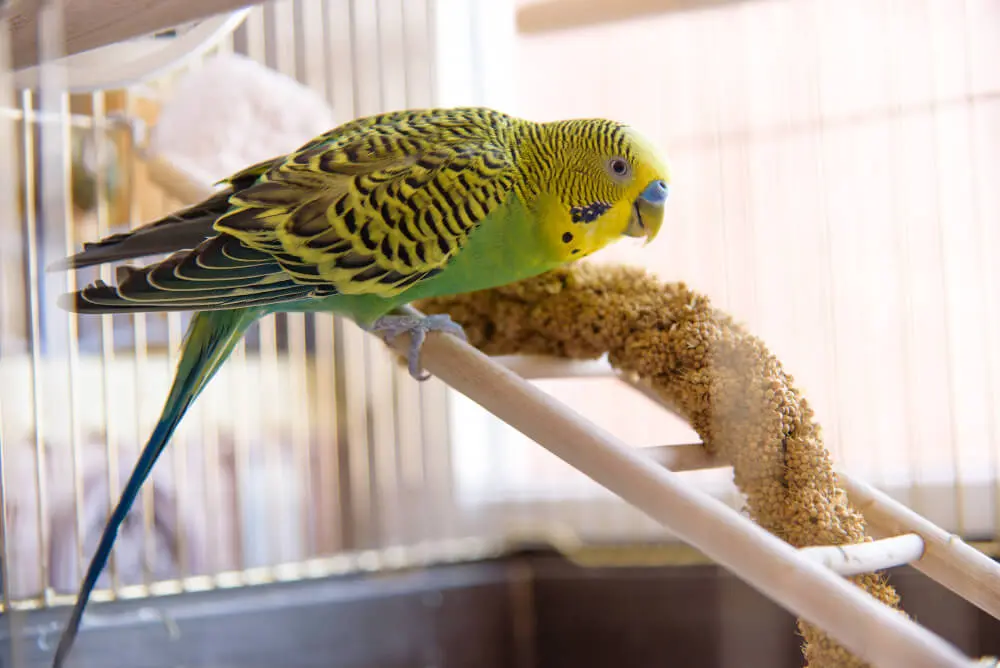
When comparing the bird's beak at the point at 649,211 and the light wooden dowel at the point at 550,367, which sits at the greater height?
the bird's beak at the point at 649,211

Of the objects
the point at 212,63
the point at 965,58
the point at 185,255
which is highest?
the point at 212,63

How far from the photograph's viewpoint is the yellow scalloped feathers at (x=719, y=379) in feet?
2.16

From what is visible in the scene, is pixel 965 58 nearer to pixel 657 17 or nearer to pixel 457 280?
pixel 657 17

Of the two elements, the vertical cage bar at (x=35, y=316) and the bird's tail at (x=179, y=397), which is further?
the vertical cage bar at (x=35, y=316)

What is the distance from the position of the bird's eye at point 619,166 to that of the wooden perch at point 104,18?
332mm

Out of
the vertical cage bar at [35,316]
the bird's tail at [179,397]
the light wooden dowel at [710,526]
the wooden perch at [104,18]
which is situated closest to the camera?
the light wooden dowel at [710,526]

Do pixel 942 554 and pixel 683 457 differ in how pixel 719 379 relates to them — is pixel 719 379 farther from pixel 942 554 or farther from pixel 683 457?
Result: pixel 942 554

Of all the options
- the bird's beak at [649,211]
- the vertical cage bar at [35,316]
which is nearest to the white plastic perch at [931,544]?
the bird's beak at [649,211]

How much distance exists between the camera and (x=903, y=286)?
2.98 ft

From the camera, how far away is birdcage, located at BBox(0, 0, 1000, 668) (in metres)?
0.71

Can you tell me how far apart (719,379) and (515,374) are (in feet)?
0.57

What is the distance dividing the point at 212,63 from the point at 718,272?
690mm

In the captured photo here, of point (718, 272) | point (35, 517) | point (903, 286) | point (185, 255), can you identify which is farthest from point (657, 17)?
point (35, 517)

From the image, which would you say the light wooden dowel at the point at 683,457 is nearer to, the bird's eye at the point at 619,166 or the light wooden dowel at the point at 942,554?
the light wooden dowel at the point at 942,554
